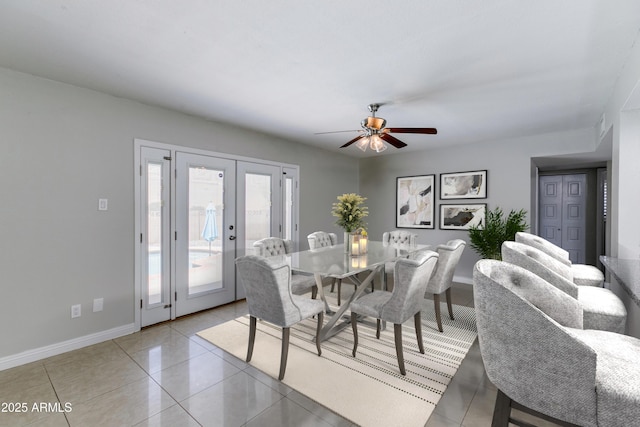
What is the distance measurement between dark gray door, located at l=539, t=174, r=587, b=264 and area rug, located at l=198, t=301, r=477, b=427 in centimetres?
361

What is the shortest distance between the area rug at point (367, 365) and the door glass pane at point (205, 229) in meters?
0.76

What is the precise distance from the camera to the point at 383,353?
107 inches

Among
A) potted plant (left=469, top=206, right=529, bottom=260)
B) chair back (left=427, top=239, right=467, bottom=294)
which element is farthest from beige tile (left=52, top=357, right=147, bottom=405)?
potted plant (left=469, top=206, right=529, bottom=260)

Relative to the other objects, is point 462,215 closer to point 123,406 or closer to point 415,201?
point 415,201

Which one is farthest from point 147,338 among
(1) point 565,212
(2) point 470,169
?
(1) point 565,212

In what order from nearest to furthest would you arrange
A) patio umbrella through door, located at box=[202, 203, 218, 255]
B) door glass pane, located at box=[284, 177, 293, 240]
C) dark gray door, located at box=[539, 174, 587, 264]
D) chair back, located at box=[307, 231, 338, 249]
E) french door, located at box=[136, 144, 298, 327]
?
french door, located at box=[136, 144, 298, 327] → patio umbrella through door, located at box=[202, 203, 218, 255] → chair back, located at box=[307, 231, 338, 249] → door glass pane, located at box=[284, 177, 293, 240] → dark gray door, located at box=[539, 174, 587, 264]

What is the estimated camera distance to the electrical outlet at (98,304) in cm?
296

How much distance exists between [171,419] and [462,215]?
16.6 ft

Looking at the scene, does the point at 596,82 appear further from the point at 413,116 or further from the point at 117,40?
the point at 117,40

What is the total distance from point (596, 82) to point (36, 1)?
4326 millimetres

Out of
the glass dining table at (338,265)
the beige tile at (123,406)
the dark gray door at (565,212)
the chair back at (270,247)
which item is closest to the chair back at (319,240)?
the chair back at (270,247)

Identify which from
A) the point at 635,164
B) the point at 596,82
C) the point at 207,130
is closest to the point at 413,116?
the point at 596,82

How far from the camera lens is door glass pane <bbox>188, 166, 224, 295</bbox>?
3.76m

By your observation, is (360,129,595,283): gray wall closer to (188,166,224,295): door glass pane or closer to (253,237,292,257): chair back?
(253,237,292,257): chair back
